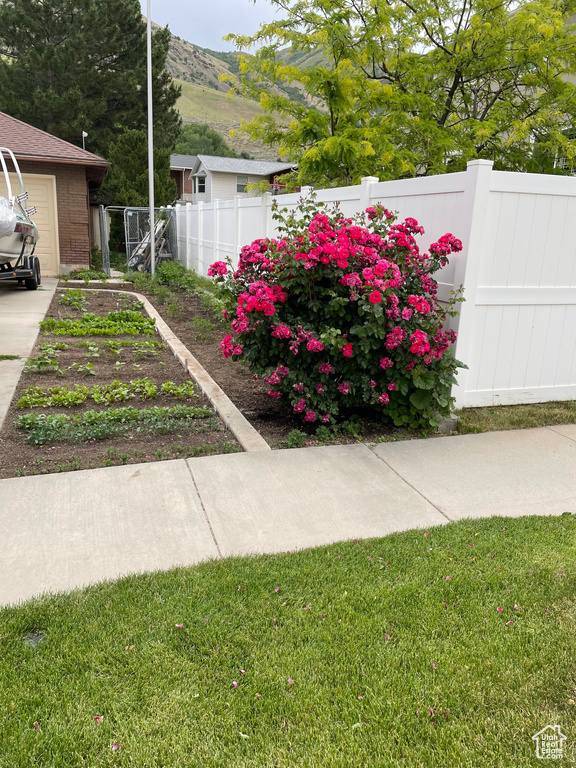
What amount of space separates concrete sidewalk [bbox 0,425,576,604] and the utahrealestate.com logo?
1.48 metres

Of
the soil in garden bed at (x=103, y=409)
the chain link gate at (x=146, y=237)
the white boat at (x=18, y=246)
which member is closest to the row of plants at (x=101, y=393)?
the soil in garden bed at (x=103, y=409)

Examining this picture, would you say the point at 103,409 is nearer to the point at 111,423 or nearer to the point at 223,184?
the point at 111,423

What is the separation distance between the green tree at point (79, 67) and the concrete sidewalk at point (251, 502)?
28017 mm

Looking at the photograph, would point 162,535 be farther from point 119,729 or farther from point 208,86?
point 208,86

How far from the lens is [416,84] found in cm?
962

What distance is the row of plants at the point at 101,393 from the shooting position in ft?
18.7

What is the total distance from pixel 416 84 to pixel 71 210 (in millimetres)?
10290

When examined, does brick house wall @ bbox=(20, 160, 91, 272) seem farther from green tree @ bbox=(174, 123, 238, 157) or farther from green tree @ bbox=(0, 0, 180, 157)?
green tree @ bbox=(174, 123, 238, 157)

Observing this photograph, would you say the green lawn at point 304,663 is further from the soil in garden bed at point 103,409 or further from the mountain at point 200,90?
the mountain at point 200,90

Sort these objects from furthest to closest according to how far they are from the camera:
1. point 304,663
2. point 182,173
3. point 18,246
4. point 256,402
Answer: point 182,173
point 18,246
point 256,402
point 304,663

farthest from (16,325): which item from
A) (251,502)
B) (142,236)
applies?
(142,236)

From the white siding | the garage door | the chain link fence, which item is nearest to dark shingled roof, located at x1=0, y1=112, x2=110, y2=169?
the garage door

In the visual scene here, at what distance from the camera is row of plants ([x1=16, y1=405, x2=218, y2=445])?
193 inches

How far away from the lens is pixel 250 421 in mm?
5438
